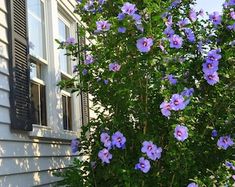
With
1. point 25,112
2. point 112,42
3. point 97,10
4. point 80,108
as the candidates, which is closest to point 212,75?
point 112,42

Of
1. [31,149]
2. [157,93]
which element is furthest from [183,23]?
[31,149]

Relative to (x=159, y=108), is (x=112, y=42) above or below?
above

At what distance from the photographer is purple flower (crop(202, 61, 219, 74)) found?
4426 mm

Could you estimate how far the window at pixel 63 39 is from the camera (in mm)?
6746

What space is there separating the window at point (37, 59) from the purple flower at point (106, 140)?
1058 mm

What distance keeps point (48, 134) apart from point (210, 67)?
6.28 feet

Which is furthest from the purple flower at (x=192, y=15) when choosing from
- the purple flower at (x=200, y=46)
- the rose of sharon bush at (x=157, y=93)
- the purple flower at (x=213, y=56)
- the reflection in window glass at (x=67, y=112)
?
the reflection in window glass at (x=67, y=112)

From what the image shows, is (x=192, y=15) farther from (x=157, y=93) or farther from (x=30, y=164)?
(x=30, y=164)

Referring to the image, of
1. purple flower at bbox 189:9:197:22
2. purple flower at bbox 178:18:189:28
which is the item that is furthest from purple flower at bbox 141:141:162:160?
purple flower at bbox 189:9:197:22

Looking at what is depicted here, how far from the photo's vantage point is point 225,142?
4496mm

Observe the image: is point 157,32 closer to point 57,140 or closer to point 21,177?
point 21,177

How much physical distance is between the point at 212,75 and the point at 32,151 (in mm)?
1902

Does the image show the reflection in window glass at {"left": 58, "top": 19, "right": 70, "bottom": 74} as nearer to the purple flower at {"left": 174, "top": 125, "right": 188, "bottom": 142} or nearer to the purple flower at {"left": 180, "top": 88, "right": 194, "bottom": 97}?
the purple flower at {"left": 180, "top": 88, "right": 194, "bottom": 97}

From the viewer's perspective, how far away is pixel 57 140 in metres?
5.77
